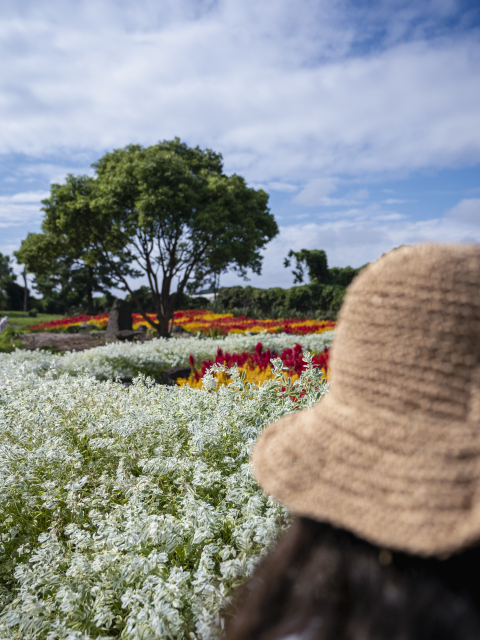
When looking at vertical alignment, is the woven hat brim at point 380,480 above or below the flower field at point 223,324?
above

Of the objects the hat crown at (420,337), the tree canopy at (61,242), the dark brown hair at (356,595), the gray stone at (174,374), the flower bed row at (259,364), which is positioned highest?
the tree canopy at (61,242)

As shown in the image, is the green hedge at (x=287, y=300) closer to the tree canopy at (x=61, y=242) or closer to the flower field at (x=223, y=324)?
the flower field at (x=223, y=324)

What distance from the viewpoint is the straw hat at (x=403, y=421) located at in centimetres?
72

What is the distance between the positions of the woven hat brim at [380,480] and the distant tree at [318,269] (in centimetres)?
3479

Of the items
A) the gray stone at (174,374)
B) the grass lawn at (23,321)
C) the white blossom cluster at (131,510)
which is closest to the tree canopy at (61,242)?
the grass lawn at (23,321)

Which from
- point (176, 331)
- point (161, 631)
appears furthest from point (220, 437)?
point (176, 331)

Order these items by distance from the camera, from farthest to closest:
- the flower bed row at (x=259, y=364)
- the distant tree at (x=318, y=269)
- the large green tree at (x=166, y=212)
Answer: the distant tree at (x=318, y=269) < the large green tree at (x=166, y=212) < the flower bed row at (x=259, y=364)

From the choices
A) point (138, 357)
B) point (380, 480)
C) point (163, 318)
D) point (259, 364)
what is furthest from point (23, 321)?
point (380, 480)

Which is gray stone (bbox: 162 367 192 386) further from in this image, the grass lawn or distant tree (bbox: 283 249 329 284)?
distant tree (bbox: 283 249 329 284)

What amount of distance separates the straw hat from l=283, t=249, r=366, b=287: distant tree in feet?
114

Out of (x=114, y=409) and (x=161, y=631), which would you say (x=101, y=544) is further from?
(x=114, y=409)

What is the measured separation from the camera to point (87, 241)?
16.0 metres

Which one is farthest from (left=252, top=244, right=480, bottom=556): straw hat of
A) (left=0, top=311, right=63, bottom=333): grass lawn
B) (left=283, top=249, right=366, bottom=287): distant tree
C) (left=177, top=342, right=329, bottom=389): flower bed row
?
(left=283, top=249, right=366, bottom=287): distant tree

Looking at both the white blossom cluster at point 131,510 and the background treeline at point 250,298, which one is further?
the background treeline at point 250,298
